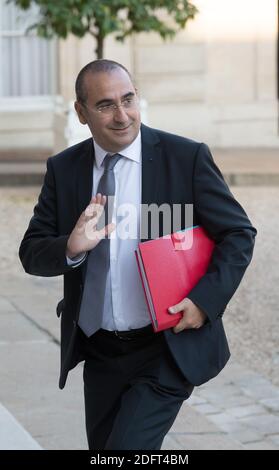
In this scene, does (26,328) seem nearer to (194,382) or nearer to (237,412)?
(237,412)

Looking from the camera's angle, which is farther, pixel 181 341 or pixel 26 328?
pixel 26 328

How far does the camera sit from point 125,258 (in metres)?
3.51

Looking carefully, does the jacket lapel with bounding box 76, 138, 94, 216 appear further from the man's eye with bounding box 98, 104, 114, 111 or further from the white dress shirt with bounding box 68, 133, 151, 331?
the man's eye with bounding box 98, 104, 114, 111

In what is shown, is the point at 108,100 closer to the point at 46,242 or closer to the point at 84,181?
the point at 84,181

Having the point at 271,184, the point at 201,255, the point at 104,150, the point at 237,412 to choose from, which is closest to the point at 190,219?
the point at 201,255

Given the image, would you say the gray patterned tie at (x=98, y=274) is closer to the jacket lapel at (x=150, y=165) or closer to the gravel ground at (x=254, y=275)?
the jacket lapel at (x=150, y=165)

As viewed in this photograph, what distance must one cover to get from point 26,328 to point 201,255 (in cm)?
406

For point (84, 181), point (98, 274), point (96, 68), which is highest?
point (96, 68)

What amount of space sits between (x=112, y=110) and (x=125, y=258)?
462mm

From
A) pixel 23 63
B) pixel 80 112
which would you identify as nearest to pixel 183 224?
pixel 80 112

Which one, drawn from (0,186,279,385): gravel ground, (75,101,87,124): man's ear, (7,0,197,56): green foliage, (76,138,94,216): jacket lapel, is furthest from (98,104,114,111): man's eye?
(7,0,197,56): green foliage
